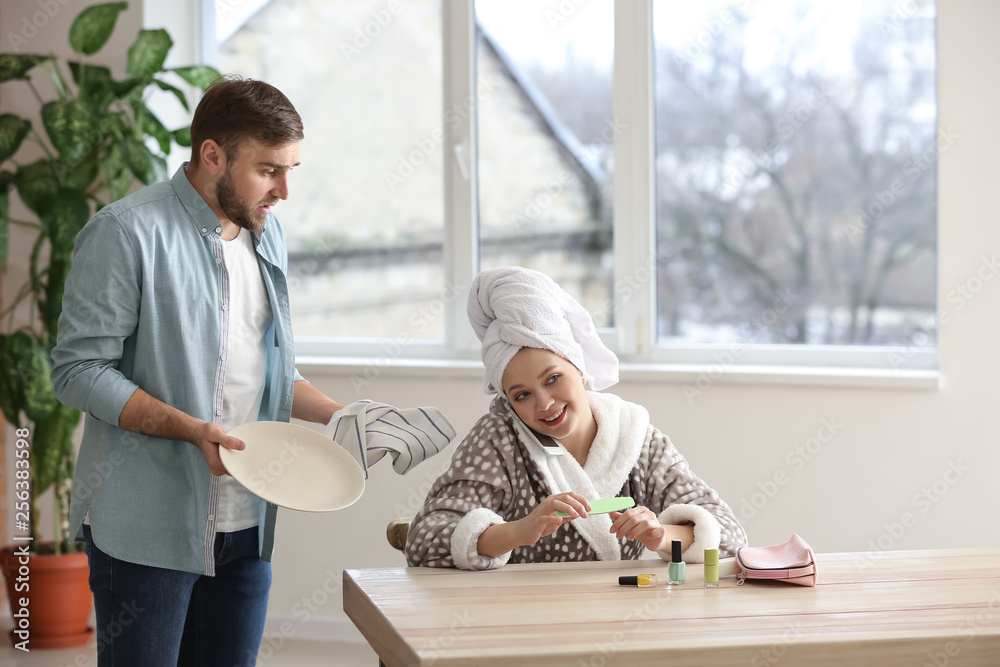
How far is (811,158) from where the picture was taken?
2898 mm

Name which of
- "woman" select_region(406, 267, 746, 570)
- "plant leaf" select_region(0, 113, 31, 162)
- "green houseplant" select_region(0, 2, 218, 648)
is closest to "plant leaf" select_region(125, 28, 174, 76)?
"green houseplant" select_region(0, 2, 218, 648)

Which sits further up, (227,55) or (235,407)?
(227,55)

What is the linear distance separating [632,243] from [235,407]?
1.65 metres

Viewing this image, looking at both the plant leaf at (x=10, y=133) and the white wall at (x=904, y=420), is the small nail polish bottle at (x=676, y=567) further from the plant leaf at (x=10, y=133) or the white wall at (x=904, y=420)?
the plant leaf at (x=10, y=133)

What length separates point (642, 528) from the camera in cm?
154

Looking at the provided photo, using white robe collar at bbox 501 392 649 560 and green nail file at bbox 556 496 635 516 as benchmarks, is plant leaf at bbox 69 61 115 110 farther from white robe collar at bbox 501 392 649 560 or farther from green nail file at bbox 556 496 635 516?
green nail file at bbox 556 496 635 516

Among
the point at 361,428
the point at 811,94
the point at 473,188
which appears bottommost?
the point at 361,428

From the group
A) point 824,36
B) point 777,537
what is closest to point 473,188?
point 824,36

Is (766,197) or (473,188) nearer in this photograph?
(766,197)

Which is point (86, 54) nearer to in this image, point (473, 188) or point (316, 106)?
point (316, 106)

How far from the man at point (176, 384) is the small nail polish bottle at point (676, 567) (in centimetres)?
75

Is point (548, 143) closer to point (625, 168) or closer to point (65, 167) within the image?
point (625, 168)

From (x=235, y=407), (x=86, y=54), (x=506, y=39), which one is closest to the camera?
(x=235, y=407)

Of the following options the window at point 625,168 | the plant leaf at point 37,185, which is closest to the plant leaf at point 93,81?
the plant leaf at point 37,185
